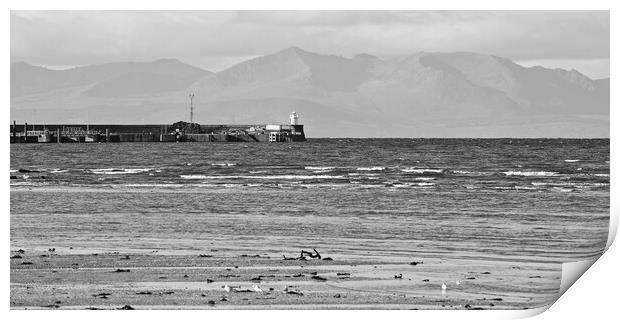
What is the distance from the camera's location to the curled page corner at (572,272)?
35.7 ft

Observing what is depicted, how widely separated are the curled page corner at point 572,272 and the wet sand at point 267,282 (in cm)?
45

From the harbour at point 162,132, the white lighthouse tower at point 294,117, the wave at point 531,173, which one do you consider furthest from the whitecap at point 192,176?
the white lighthouse tower at point 294,117

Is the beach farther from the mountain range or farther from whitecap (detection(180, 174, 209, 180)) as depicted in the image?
the mountain range

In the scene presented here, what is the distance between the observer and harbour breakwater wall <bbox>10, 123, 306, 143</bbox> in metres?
75.8

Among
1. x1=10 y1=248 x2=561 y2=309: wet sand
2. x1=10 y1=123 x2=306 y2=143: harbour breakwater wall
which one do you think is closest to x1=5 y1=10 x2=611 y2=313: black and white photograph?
x1=10 y1=248 x2=561 y2=309: wet sand

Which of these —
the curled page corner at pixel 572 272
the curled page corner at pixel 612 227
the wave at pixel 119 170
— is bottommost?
the wave at pixel 119 170

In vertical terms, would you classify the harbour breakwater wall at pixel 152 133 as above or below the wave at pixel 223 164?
above

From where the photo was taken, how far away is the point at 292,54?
56.3m

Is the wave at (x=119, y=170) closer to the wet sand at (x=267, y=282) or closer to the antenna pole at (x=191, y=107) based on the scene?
the antenna pole at (x=191, y=107)

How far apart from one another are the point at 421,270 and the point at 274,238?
13.6ft

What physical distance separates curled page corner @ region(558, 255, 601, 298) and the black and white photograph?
0.15 m

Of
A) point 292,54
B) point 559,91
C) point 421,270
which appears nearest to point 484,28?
point 421,270

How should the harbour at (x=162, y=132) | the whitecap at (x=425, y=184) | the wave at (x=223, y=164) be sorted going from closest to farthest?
the whitecap at (x=425, y=184) < the wave at (x=223, y=164) < the harbour at (x=162, y=132)

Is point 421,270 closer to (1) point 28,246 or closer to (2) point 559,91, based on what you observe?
(1) point 28,246
